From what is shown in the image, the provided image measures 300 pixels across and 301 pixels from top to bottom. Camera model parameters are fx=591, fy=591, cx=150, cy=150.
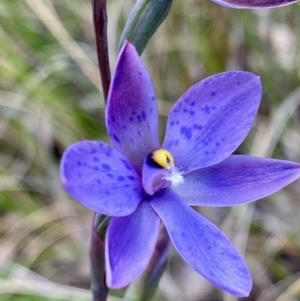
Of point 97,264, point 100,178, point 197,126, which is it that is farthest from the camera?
point 97,264

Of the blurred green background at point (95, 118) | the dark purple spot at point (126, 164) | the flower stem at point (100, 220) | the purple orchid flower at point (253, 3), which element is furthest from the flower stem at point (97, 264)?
the blurred green background at point (95, 118)

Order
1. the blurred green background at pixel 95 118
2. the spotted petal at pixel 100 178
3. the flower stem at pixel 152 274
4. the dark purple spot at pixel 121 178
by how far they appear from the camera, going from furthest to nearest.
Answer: the blurred green background at pixel 95 118 → the flower stem at pixel 152 274 → the dark purple spot at pixel 121 178 → the spotted petal at pixel 100 178

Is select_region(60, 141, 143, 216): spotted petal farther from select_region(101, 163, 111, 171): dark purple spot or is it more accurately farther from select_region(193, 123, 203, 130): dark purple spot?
select_region(193, 123, 203, 130): dark purple spot

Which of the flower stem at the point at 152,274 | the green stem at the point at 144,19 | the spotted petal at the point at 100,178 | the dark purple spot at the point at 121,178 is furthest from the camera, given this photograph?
the flower stem at the point at 152,274

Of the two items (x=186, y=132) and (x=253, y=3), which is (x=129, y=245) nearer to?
(x=186, y=132)

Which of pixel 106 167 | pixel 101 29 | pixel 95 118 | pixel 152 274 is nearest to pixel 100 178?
pixel 106 167

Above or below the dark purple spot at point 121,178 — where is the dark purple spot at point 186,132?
above

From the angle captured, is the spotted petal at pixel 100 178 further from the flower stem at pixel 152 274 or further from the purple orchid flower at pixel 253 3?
the flower stem at pixel 152 274
